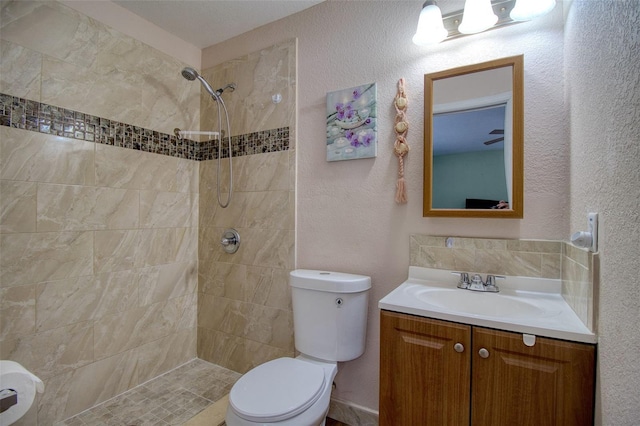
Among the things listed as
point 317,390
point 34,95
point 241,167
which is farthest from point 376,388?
point 34,95

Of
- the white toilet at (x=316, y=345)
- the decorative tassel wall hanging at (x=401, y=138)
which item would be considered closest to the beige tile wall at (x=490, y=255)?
the decorative tassel wall hanging at (x=401, y=138)

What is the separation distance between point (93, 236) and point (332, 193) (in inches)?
55.9

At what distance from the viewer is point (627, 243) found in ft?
2.21

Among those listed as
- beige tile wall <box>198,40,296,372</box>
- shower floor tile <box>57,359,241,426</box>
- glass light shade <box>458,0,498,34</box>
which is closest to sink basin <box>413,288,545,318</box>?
beige tile wall <box>198,40,296,372</box>

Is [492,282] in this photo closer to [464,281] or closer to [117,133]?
[464,281]

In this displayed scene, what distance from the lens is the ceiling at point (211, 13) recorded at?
1.82 m

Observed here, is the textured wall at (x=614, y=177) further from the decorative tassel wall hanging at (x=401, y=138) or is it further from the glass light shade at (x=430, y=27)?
the decorative tassel wall hanging at (x=401, y=138)

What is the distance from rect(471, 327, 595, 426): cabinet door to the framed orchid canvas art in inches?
41.1

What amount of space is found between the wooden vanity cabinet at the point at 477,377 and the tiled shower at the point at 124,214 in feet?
2.90

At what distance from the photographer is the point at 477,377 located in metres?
1.00

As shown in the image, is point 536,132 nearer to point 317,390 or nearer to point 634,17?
point 634,17

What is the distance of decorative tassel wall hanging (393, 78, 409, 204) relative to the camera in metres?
1.52

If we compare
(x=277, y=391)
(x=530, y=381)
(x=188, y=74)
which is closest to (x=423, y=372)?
(x=530, y=381)

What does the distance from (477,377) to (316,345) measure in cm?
78
